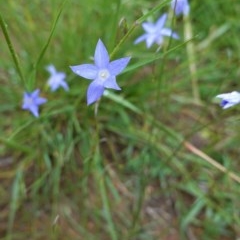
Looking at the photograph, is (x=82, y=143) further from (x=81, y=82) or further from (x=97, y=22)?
(x=97, y=22)

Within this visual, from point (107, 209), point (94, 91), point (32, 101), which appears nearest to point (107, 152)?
point (107, 209)

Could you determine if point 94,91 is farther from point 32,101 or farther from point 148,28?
point 148,28

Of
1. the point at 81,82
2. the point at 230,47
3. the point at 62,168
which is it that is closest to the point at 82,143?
the point at 62,168

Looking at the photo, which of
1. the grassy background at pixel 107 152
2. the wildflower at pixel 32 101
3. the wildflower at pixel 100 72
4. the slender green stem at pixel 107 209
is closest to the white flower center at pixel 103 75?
Result: the wildflower at pixel 100 72

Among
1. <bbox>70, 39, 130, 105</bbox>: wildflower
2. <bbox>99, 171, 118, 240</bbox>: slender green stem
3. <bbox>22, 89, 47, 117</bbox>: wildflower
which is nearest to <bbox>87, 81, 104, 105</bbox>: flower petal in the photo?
<bbox>70, 39, 130, 105</bbox>: wildflower

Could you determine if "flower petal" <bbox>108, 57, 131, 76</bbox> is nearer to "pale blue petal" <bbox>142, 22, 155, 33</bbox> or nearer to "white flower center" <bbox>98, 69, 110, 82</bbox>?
"white flower center" <bbox>98, 69, 110, 82</bbox>

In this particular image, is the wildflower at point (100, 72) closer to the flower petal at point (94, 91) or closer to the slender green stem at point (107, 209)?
the flower petal at point (94, 91)
